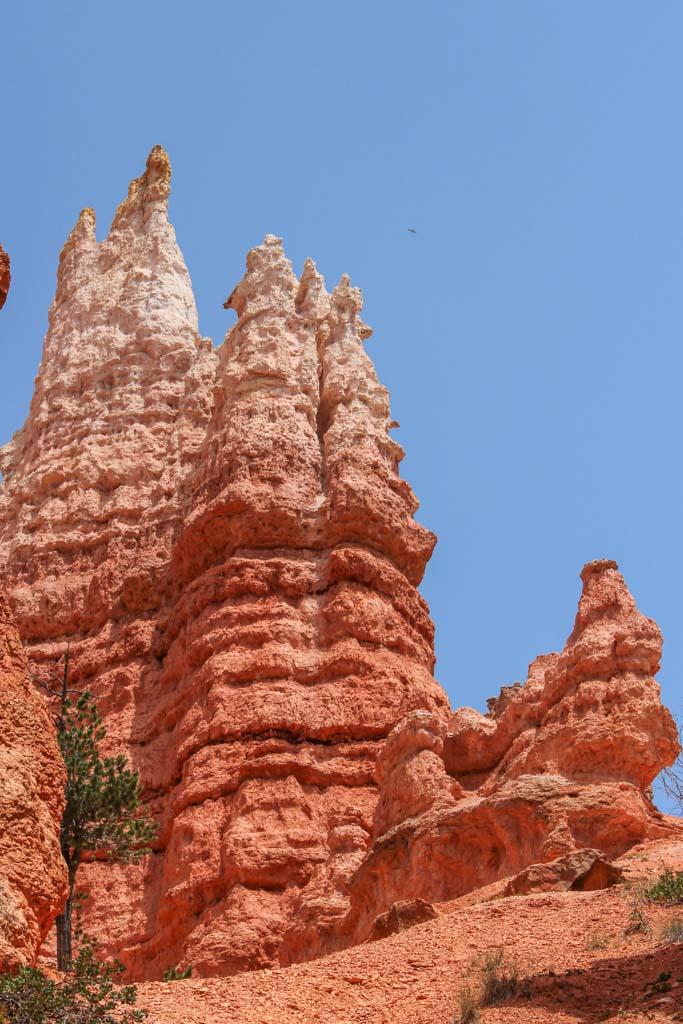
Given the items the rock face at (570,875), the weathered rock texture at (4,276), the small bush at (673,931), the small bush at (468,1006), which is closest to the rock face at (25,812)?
the weathered rock texture at (4,276)

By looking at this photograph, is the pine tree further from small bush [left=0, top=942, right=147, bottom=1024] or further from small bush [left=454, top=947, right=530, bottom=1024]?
small bush [left=454, top=947, right=530, bottom=1024]

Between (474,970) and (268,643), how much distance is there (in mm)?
16072

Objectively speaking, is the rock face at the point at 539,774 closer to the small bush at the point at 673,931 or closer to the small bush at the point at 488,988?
the small bush at the point at 673,931

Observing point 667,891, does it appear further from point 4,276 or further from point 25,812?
point 4,276

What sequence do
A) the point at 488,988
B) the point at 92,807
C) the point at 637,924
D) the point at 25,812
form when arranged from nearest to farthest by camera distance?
the point at 25,812
the point at 488,988
the point at 637,924
the point at 92,807

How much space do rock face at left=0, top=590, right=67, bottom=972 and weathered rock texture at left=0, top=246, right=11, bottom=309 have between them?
313 cm

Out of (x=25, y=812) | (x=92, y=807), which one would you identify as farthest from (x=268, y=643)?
(x=25, y=812)

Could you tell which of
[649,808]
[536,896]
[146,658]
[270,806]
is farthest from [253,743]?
[536,896]

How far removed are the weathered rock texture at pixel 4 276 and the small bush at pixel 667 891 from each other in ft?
32.6

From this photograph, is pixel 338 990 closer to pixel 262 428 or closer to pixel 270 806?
pixel 270 806

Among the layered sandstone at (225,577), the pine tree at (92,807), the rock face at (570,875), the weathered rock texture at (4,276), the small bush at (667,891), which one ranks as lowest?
the small bush at (667,891)

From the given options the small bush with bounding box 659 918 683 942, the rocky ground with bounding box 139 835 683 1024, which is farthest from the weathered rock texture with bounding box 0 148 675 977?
the small bush with bounding box 659 918 683 942

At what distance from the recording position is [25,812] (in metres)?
14.0

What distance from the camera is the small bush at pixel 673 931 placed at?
15.4 m
